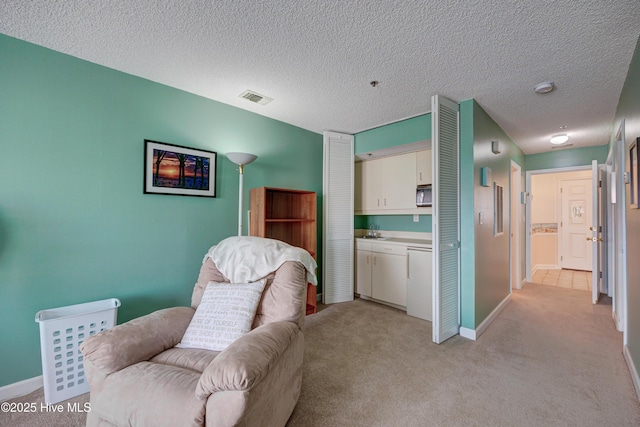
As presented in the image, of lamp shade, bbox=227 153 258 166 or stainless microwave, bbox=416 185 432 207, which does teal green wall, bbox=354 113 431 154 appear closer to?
stainless microwave, bbox=416 185 432 207

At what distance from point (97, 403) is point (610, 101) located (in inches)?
184

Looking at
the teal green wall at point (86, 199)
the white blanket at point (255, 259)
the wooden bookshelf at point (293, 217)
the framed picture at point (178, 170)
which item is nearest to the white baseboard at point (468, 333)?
the wooden bookshelf at point (293, 217)

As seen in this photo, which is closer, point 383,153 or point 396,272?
point 396,272

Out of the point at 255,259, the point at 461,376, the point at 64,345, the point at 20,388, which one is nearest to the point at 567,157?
the point at 461,376

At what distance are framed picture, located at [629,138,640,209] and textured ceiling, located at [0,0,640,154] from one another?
0.70 m

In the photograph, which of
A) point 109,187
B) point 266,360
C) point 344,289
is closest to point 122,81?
point 109,187

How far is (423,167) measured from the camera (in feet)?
11.1

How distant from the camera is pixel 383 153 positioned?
3695 millimetres

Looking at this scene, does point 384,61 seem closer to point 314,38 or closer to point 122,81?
point 314,38

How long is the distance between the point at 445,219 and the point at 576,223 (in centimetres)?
537

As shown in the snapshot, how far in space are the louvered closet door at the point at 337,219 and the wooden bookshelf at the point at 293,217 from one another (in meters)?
0.31

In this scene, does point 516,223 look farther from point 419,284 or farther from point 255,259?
point 255,259

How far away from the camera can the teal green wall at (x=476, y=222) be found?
2.66m

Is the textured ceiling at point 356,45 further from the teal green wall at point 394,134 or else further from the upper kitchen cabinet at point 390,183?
the upper kitchen cabinet at point 390,183
